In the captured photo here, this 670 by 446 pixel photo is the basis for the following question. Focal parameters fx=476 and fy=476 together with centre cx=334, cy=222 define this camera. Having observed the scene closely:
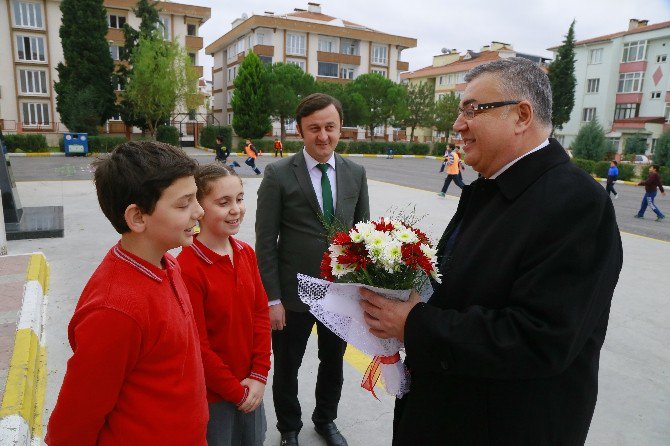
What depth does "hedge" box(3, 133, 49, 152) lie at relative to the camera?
2791 centimetres

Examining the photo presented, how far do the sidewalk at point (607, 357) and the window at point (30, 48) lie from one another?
37684mm

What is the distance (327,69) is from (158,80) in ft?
75.7

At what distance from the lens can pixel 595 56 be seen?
4747 cm

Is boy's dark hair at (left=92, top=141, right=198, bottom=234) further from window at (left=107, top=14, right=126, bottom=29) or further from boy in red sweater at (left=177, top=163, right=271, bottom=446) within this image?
window at (left=107, top=14, right=126, bottom=29)

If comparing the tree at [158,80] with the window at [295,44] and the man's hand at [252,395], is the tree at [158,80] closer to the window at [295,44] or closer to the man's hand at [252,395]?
the window at [295,44]

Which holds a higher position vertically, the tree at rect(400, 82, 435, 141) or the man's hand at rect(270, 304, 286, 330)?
the tree at rect(400, 82, 435, 141)

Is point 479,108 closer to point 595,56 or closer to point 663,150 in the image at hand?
point 663,150

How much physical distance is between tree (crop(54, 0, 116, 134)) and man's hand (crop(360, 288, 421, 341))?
116 ft

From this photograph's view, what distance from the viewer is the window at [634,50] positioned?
144 feet

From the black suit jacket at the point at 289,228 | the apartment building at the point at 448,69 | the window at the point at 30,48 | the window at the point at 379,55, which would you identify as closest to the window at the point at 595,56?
the apartment building at the point at 448,69

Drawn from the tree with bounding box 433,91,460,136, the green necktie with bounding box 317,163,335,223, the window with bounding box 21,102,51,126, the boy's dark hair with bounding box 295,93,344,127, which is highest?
the tree with bounding box 433,91,460,136

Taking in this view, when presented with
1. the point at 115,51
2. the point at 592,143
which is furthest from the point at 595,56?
the point at 115,51

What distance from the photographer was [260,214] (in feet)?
8.84

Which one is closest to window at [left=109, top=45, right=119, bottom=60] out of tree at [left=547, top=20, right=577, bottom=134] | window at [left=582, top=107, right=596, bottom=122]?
tree at [left=547, top=20, right=577, bottom=134]
